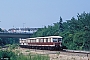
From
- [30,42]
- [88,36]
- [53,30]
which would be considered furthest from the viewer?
[53,30]

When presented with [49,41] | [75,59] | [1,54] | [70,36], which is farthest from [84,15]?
[1,54]

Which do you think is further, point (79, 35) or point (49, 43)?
point (79, 35)

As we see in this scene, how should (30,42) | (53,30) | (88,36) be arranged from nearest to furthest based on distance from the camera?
(88,36)
(30,42)
(53,30)

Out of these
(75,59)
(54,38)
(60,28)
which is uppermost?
(60,28)

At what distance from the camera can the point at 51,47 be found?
186 feet

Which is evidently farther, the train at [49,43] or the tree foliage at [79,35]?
the tree foliage at [79,35]

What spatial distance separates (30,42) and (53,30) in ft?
93.3

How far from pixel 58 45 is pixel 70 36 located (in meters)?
10.9

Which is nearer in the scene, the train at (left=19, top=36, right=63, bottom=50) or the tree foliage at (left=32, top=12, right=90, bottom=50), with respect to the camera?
the train at (left=19, top=36, right=63, bottom=50)

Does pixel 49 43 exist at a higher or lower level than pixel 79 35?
lower

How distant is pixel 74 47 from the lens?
62531mm

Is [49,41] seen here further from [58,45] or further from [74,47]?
[74,47]

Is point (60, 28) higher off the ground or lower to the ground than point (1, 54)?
higher

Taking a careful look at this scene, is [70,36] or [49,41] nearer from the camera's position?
[49,41]
